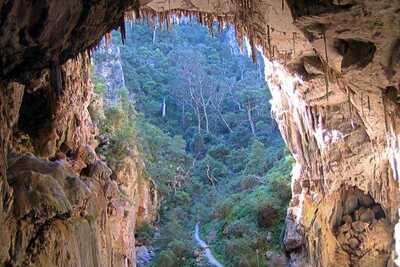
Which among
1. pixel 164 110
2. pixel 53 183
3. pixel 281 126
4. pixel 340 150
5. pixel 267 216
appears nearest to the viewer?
pixel 53 183

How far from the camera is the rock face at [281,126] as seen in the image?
649 cm

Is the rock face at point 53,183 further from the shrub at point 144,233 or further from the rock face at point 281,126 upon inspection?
the shrub at point 144,233

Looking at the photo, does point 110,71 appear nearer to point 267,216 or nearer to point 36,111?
point 267,216

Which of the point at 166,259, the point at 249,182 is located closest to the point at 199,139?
the point at 249,182

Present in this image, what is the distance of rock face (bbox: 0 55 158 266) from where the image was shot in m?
6.48

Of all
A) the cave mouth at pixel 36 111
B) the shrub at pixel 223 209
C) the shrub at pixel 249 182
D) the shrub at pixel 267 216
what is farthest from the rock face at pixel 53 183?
the shrub at pixel 249 182

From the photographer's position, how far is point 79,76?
1084cm

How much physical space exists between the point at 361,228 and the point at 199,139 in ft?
45.7

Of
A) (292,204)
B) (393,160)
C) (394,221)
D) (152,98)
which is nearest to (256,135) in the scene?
(152,98)

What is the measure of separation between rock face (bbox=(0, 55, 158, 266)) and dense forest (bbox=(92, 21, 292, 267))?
3.41 m

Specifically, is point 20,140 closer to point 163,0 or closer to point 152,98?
point 163,0

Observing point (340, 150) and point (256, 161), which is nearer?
point (340, 150)

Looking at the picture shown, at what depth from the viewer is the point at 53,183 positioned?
7.04 m

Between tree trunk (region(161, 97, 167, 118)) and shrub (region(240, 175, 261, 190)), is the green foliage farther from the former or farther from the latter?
tree trunk (region(161, 97, 167, 118))
